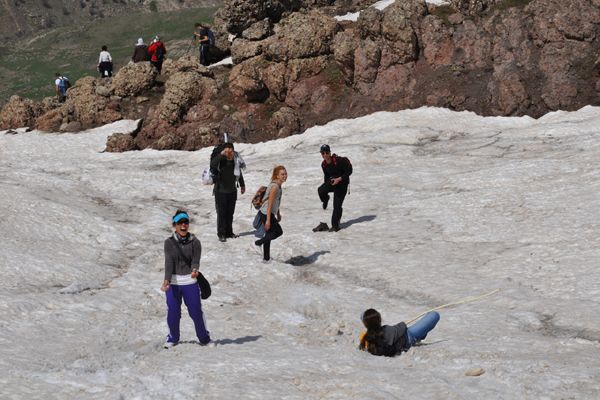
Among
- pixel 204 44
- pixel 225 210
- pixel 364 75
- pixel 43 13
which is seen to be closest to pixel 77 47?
pixel 43 13

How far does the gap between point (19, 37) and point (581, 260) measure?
17916 centimetres

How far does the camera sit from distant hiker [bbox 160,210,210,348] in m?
10.8

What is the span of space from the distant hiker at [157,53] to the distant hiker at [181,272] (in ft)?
104

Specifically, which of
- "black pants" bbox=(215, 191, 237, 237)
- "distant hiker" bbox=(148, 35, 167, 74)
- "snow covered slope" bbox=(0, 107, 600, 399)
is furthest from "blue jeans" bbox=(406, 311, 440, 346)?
"distant hiker" bbox=(148, 35, 167, 74)

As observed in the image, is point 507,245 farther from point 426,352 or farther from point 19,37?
point 19,37

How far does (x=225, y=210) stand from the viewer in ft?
62.5

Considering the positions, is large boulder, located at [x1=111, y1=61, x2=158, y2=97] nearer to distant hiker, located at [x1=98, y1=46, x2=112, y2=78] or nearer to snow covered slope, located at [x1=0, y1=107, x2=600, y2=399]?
distant hiker, located at [x1=98, y1=46, x2=112, y2=78]

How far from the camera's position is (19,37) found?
574 ft

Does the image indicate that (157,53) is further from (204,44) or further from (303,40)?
(303,40)

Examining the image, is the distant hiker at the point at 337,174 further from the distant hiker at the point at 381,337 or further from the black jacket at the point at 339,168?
the distant hiker at the point at 381,337

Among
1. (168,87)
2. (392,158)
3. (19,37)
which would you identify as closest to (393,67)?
(392,158)

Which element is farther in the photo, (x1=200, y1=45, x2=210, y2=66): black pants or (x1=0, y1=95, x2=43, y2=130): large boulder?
(x1=200, y1=45, x2=210, y2=66): black pants

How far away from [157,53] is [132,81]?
382 centimetres

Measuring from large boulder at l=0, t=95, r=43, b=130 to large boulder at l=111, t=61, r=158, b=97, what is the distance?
16.8 ft
